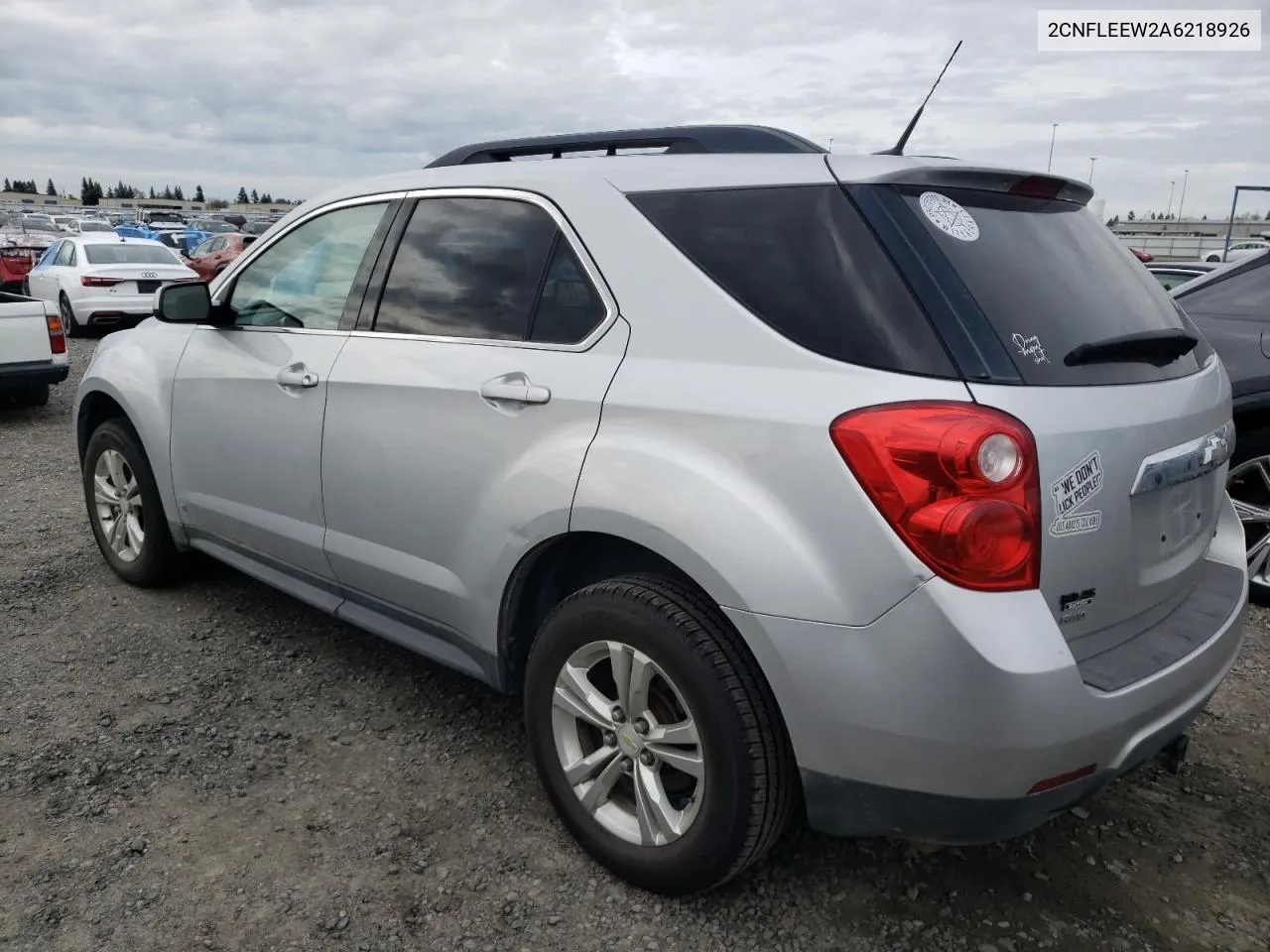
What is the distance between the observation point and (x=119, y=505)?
4.38 meters

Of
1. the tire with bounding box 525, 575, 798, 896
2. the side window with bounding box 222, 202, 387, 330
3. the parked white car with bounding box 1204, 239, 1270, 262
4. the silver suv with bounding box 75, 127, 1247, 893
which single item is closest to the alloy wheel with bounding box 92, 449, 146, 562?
the side window with bounding box 222, 202, 387, 330

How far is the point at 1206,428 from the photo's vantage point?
2.34m

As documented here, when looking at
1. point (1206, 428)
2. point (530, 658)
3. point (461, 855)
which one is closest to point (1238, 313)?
point (1206, 428)

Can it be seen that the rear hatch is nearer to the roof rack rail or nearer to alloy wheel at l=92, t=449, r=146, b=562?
the roof rack rail

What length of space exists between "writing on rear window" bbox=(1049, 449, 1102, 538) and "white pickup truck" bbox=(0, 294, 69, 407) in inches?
348

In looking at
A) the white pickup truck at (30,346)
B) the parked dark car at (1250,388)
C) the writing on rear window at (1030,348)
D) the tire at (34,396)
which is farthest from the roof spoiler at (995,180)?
the tire at (34,396)

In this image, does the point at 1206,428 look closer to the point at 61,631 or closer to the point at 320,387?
the point at 320,387

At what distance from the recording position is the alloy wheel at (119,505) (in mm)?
4273

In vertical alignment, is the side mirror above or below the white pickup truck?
above

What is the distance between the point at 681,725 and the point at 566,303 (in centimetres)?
110

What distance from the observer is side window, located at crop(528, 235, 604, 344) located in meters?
2.47

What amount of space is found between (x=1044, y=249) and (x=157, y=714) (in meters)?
3.07

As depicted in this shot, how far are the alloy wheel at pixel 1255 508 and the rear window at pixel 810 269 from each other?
125 inches

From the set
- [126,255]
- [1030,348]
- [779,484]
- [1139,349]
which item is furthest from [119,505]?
[126,255]
